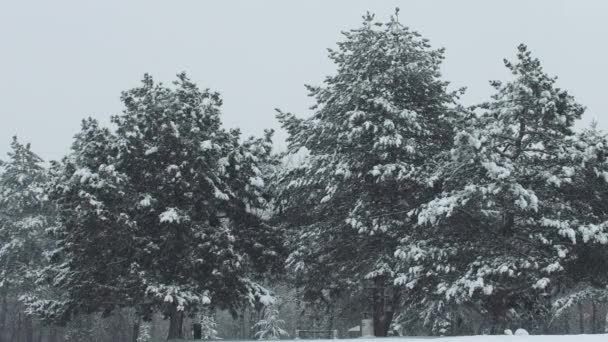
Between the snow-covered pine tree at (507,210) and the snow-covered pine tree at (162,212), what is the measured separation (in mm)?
6918

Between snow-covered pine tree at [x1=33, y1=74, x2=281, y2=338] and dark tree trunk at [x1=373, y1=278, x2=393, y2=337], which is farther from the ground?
snow-covered pine tree at [x1=33, y1=74, x2=281, y2=338]

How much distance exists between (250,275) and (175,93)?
8785mm

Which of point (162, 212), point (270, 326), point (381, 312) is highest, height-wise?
point (162, 212)

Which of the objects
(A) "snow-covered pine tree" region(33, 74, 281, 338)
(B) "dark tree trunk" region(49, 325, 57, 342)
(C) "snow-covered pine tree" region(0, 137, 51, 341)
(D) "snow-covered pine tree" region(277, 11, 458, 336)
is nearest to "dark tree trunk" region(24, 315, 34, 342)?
(B) "dark tree trunk" region(49, 325, 57, 342)

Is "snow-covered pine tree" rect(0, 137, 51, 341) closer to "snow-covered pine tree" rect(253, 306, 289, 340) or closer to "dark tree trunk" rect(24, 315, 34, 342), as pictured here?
"dark tree trunk" rect(24, 315, 34, 342)

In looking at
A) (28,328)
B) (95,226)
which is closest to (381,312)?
(95,226)

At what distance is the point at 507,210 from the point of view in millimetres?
25578

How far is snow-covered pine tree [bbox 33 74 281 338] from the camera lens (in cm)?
2592

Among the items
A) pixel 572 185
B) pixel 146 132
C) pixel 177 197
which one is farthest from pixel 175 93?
pixel 572 185

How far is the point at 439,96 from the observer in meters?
30.6

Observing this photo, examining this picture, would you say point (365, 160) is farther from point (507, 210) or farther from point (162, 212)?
point (162, 212)

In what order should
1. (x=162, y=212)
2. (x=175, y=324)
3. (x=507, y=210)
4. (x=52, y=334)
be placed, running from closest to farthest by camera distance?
(x=507, y=210), (x=162, y=212), (x=175, y=324), (x=52, y=334)

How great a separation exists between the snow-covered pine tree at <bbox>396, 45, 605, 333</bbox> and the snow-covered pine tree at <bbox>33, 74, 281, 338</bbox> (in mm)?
6918

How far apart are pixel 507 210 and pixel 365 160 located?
19.9 ft
